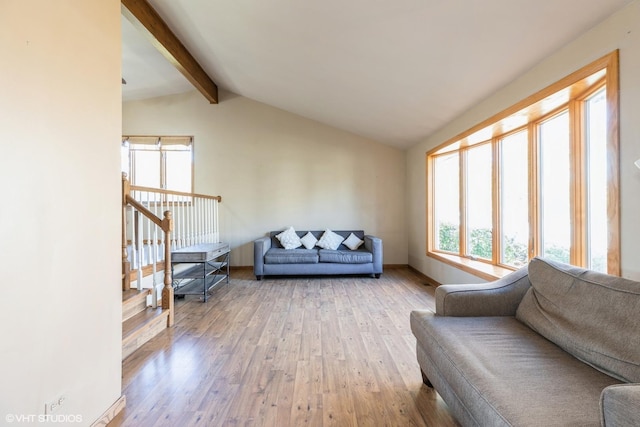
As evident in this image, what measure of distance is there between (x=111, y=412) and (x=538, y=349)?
230 cm

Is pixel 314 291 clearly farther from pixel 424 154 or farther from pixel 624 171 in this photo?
pixel 624 171

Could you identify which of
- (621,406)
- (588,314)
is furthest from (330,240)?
(621,406)

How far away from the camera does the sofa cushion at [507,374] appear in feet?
3.06

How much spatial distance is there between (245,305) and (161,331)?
978 mm

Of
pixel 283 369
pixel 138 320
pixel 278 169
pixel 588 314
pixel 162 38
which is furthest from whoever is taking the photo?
pixel 278 169

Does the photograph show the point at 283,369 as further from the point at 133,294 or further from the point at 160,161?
the point at 160,161

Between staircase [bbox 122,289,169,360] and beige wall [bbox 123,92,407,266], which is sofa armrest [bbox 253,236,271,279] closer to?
beige wall [bbox 123,92,407,266]

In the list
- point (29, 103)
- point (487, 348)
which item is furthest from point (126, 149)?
point (487, 348)

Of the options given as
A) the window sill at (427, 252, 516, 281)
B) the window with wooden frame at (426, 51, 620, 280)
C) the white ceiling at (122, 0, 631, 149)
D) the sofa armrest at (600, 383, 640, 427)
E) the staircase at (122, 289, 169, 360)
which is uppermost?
the white ceiling at (122, 0, 631, 149)

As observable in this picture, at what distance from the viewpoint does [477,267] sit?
10.3 feet

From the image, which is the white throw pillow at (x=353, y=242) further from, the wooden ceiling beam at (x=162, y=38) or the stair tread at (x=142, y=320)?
the wooden ceiling beam at (x=162, y=38)

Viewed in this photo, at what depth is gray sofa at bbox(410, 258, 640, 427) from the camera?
934 millimetres

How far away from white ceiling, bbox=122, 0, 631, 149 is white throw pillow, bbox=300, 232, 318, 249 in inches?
88.1

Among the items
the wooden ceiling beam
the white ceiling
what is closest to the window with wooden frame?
the white ceiling
